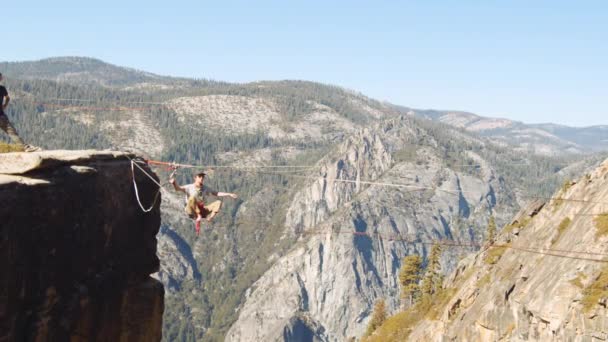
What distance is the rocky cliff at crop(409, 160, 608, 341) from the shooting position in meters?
47.3

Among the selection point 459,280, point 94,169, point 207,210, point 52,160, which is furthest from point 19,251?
point 459,280

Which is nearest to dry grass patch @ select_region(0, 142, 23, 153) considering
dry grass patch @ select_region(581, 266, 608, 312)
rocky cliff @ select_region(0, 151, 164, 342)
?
rocky cliff @ select_region(0, 151, 164, 342)

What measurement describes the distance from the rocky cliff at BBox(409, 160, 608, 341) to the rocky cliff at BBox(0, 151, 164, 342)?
34311 millimetres

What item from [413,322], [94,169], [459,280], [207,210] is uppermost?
[94,169]

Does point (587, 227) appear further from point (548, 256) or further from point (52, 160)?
point (52, 160)

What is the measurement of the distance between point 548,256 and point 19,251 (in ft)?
169

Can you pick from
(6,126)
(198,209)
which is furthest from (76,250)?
(6,126)

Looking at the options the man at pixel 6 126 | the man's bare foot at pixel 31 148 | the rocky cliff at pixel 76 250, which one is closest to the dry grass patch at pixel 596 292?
the rocky cliff at pixel 76 250

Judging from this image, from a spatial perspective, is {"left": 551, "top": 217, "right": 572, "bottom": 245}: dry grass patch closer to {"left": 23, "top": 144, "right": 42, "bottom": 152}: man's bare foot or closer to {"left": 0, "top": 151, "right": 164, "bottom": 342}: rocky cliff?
{"left": 0, "top": 151, "right": 164, "bottom": 342}: rocky cliff

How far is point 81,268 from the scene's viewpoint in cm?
1925

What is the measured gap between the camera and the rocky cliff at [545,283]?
4734cm

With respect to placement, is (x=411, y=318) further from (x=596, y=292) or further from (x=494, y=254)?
(x=596, y=292)

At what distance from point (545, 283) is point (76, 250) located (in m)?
44.1

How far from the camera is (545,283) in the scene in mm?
53531
